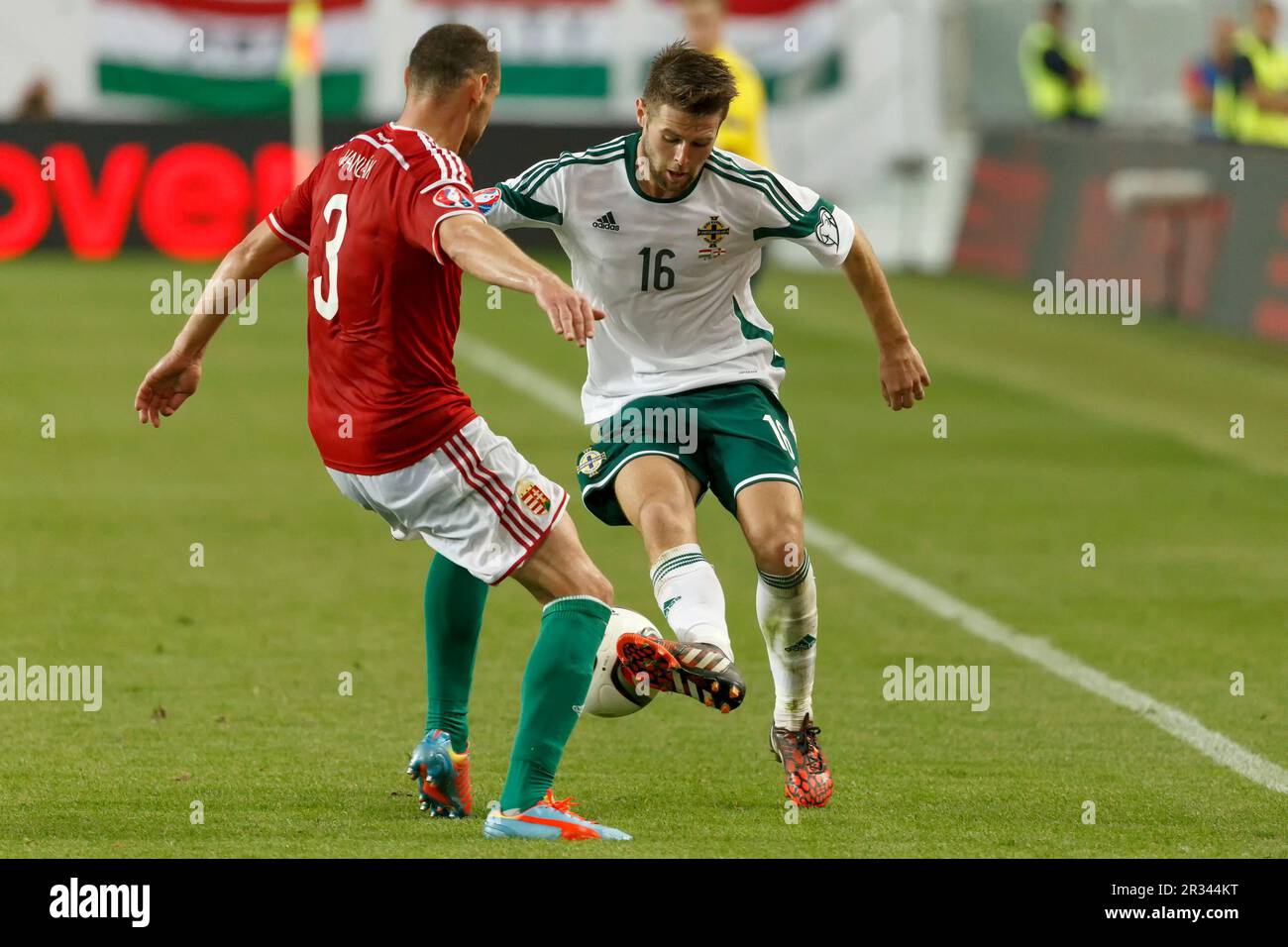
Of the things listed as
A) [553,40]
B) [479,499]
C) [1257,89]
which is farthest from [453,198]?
[553,40]

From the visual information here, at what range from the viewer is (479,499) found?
19.4 feet

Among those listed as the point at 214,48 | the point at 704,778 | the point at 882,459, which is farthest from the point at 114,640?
the point at 214,48

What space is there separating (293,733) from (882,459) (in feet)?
24.2

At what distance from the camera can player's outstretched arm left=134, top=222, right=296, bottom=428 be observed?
6363 millimetres

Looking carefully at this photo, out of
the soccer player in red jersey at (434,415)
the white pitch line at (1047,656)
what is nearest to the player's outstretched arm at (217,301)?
the soccer player in red jersey at (434,415)

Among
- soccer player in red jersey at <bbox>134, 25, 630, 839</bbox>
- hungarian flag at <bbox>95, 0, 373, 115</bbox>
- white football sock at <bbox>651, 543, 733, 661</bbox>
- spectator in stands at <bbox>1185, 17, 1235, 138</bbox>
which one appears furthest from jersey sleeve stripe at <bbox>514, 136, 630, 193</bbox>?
hungarian flag at <bbox>95, 0, 373, 115</bbox>

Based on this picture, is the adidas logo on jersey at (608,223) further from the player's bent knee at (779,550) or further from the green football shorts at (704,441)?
the player's bent knee at (779,550)

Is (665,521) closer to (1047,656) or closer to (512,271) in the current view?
(512,271)

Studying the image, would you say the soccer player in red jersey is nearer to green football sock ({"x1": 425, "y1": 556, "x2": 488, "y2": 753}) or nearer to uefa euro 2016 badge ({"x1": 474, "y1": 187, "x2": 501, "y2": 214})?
green football sock ({"x1": 425, "y1": 556, "x2": 488, "y2": 753})

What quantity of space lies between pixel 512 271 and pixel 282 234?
4.27ft

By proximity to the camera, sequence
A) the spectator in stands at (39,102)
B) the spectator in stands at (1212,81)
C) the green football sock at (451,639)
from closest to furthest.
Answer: the green football sock at (451,639) < the spectator in stands at (1212,81) < the spectator in stands at (39,102)

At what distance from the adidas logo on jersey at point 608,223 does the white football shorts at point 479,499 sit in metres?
1.06

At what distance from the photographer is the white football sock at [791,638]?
6820 millimetres

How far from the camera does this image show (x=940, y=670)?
845 cm
